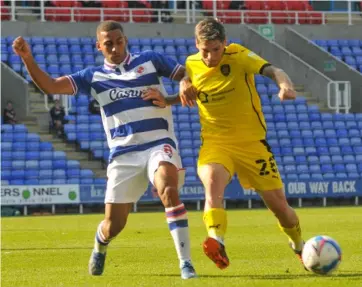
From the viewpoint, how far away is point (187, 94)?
9633mm

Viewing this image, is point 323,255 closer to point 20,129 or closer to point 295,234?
point 295,234

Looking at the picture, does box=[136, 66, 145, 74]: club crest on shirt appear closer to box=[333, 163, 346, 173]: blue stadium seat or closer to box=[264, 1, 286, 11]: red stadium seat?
box=[333, 163, 346, 173]: blue stadium seat

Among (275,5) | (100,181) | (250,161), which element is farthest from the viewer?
(275,5)

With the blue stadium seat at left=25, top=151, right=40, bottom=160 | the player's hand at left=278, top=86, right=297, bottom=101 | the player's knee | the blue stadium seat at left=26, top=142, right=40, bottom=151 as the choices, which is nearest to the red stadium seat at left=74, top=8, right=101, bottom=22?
the blue stadium seat at left=26, top=142, right=40, bottom=151

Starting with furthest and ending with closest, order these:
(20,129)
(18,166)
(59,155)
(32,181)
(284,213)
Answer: (20,129)
(59,155)
(18,166)
(32,181)
(284,213)

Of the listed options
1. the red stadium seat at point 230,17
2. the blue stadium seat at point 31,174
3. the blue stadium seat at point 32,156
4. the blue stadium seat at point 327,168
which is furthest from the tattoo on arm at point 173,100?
the red stadium seat at point 230,17

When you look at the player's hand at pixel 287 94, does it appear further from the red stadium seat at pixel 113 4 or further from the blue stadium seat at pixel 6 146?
the red stadium seat at pixel 113 4

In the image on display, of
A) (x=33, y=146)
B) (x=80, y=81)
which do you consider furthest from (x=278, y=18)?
(x=80, y=81)

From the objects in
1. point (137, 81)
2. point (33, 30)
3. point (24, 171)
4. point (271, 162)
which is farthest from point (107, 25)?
point (33, 30)

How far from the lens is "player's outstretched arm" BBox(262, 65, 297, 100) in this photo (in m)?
8.96

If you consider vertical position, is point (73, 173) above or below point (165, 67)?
below

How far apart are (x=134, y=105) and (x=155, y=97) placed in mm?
219

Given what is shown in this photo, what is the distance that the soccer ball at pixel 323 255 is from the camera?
9164 mm

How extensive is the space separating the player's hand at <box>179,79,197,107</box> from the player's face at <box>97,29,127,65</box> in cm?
69
